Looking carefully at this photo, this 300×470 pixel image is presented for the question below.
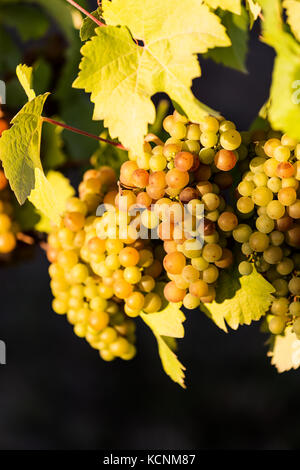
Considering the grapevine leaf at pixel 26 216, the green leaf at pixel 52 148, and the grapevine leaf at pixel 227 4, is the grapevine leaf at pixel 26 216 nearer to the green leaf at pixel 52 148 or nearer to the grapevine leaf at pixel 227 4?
the green leaf at pixel 52 148

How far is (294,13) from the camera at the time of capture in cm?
47

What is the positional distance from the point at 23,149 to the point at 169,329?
28 centimetres

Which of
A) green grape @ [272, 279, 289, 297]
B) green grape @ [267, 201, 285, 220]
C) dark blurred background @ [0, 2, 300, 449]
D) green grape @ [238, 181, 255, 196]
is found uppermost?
green grape @ [238, 181, 255, 196]

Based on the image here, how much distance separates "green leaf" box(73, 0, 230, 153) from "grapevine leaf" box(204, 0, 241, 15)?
45 mm

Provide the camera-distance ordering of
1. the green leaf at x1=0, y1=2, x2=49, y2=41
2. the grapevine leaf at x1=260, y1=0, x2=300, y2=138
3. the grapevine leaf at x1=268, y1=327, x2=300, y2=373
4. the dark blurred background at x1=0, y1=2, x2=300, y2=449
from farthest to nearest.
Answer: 1. the dark blurred background at x1=0, y1=2, x2=300, y2=449
2. the green leaf at x1=0, y1=2, x2=49, y2=41
3. the grapevine leaf at x1=268, y1=327, x2=300, y2=373
4. the grapevine leaf at x1=260, y1=0, x2=300, y2=138

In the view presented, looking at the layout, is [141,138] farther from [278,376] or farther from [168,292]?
[278,376]

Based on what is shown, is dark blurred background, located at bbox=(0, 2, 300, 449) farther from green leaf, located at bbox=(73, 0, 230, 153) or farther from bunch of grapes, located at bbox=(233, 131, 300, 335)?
green leaf, located at bbox=(73, 0, 230, 153)

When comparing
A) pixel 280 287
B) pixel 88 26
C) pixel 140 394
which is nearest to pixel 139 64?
pixel 88 26

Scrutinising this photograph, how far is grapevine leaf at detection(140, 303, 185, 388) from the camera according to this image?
65 centimetres

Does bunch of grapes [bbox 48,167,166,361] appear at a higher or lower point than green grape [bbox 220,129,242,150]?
lower

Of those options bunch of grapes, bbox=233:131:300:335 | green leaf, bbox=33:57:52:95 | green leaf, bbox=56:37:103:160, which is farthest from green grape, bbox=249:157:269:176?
green leaf, bbox=33:57:52:95

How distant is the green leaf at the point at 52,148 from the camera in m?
0.85

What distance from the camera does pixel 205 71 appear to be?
6.40 feet

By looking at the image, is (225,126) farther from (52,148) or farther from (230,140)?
(52,148)
